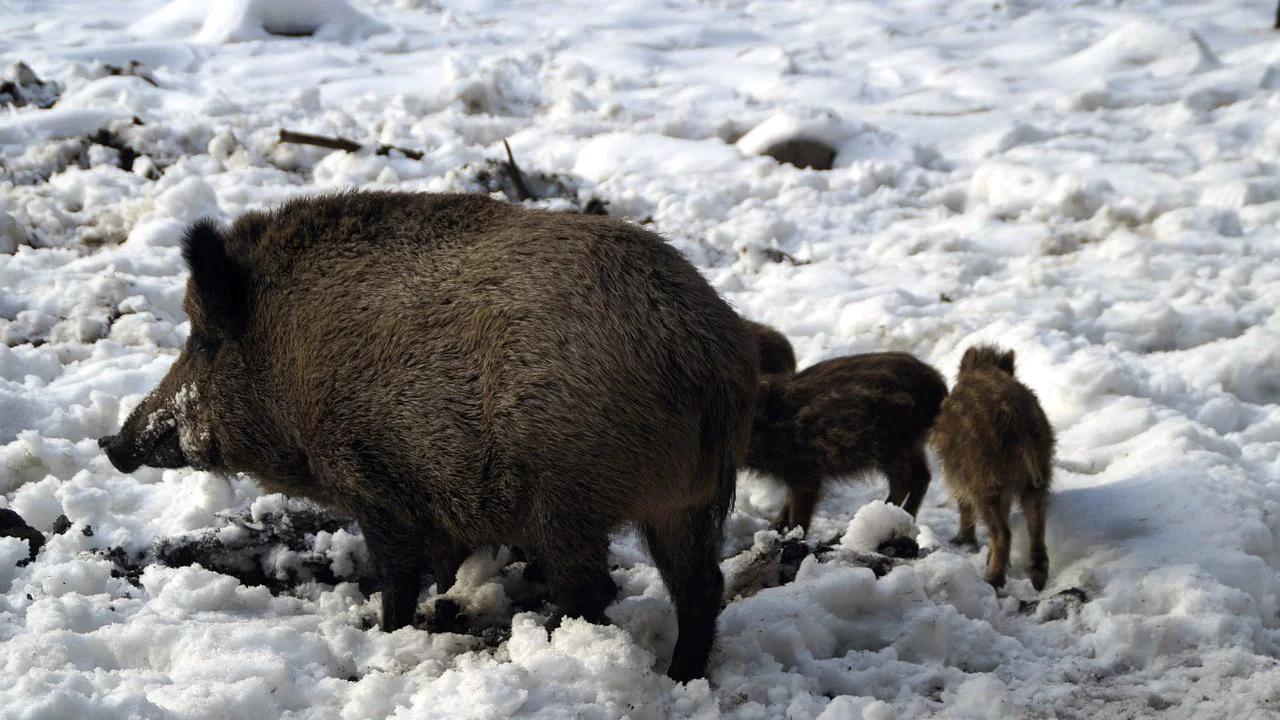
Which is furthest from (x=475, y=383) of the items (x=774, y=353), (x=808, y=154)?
(x=808, y=154)

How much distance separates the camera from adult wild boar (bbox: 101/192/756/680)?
10.4 ft

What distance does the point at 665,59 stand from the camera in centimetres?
1121

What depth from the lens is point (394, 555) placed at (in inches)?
143

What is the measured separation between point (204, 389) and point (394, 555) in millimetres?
920

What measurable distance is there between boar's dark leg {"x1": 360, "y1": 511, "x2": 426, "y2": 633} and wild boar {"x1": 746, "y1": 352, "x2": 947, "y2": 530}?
1839 mm

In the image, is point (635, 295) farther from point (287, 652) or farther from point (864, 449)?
point (864, 449)

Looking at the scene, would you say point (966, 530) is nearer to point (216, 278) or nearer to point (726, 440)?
point (726, 440)

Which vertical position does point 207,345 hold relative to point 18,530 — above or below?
above

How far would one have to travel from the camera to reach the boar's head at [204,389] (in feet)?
12.4

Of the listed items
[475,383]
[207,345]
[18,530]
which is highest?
[475,383]

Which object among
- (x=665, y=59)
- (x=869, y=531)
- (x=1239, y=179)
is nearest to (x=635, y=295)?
(x=869, y=531)

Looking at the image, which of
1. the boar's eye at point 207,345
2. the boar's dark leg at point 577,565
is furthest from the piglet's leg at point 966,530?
the boar's eye at point 207,345

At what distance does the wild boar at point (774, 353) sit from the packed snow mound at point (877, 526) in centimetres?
140

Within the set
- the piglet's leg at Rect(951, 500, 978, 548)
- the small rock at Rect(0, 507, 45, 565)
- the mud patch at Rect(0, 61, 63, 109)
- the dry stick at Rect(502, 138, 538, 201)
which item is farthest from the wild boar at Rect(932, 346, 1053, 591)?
the mud patch at Rect(0, 61, 63, 109)
